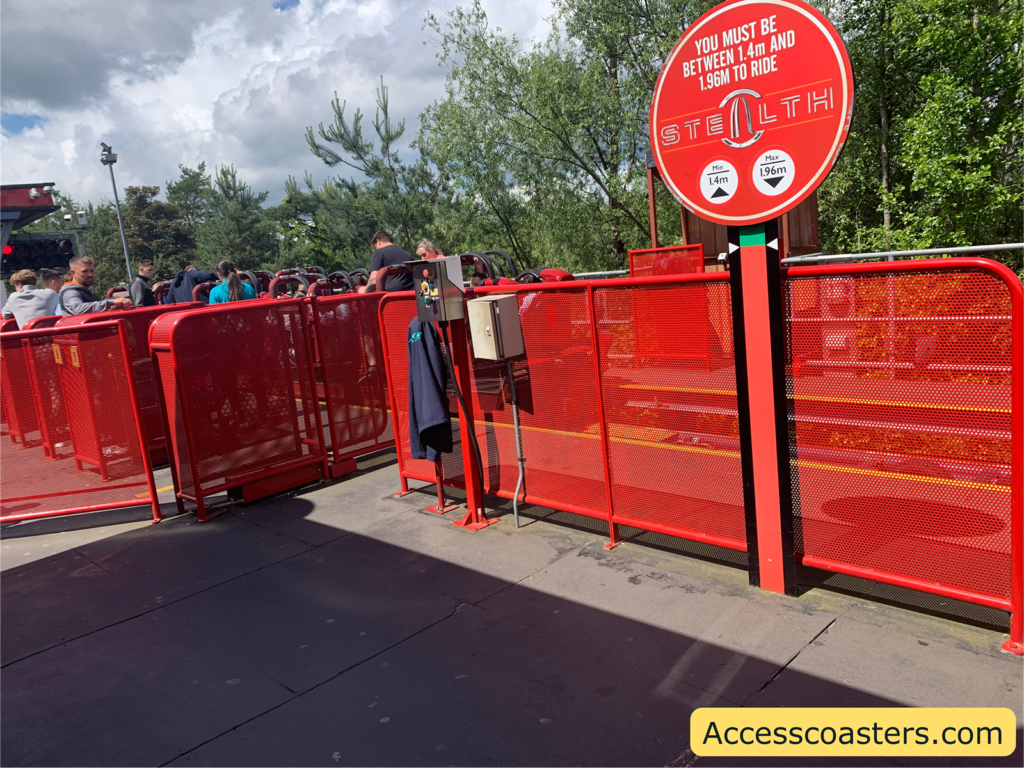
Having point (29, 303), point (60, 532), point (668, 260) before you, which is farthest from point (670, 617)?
point (29, 303)

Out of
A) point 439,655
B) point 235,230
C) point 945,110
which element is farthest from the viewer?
point 235,230

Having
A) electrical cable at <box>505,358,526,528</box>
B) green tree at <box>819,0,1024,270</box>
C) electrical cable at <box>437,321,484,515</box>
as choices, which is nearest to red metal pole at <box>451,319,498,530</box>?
electrical cable at <box>437,321,484,515</box>

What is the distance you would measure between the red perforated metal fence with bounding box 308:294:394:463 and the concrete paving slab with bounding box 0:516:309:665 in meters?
1.61

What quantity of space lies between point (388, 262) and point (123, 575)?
4776 mm

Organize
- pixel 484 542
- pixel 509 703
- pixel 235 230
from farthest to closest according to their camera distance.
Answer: pixel 235 230 < pixel 484 542 < pixel 509 703

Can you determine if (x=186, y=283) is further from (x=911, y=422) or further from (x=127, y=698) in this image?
(x=911, y=422)

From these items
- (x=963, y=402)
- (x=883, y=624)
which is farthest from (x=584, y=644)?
(x=963, y=402)

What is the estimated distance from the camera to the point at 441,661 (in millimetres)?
3805

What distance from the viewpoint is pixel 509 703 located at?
11.1ft

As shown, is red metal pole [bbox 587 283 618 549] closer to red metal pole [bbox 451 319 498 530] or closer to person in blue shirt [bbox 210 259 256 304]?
red metal pole [bbox 451 319 498 530]

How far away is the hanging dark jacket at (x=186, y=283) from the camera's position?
38.9ft

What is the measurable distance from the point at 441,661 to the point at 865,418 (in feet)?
8.38

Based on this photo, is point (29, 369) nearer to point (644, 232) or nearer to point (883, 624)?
point (883, 624)

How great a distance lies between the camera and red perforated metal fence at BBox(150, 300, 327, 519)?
20.9 ft
